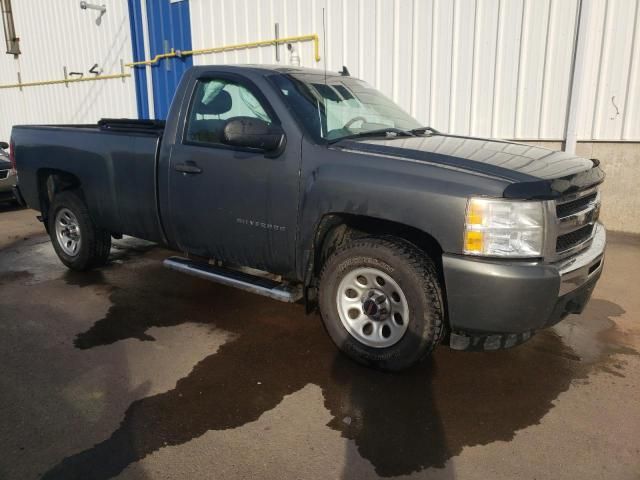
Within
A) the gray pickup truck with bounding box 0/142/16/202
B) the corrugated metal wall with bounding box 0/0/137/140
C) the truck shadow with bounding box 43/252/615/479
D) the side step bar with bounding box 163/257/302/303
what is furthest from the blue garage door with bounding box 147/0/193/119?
the truck shadow with bounding box 43/252/615/479

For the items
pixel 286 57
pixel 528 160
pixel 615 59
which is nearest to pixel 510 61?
pixel 615 59

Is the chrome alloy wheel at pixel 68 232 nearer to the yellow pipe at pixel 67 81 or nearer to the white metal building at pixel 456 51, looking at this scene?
the white metal building at pixel 456 51

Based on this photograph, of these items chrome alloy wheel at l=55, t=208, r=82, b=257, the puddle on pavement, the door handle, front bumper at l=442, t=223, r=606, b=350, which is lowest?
the puddle on pavement

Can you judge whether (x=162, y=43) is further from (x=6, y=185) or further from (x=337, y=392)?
(x=337, y=392)

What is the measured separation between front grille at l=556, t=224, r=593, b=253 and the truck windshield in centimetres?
146

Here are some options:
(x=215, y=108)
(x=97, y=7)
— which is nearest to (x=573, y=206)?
(x=215, y=108)

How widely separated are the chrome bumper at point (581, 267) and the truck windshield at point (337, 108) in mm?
1571

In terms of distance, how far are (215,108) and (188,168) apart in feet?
1.69

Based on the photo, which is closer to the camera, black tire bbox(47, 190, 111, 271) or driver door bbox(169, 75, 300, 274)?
driver door bbox(169, 75, 300, 274)

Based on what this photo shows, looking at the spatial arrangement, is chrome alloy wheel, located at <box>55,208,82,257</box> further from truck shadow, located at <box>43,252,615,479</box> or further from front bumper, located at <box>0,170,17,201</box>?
front bumper, located at <box>0,170,17,201</box>

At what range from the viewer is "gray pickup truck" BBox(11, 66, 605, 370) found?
2.86m

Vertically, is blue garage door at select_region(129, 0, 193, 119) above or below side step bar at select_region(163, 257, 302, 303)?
above

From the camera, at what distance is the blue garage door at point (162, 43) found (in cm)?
1107

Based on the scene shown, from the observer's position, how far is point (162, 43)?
11523mm
